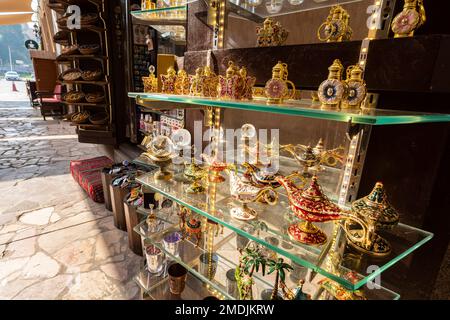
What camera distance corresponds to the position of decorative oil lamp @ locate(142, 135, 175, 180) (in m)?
1.33

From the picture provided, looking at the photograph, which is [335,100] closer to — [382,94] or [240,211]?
[382,94]

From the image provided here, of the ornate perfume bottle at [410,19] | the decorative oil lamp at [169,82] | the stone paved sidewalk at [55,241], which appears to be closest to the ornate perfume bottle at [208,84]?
the decorative oil lamp at [169,82]

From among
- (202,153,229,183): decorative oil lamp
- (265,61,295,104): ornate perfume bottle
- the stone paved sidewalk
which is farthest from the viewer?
the stone paved sidewalk

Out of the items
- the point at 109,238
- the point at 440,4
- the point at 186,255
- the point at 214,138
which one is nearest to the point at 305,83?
the point at 440,4

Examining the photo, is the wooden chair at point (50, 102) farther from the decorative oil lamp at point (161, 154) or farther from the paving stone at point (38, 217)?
the decorative oil lamp at point (161, 154)

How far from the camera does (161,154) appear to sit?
1.34 meters

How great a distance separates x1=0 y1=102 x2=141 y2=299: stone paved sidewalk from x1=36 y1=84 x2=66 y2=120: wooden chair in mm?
3835

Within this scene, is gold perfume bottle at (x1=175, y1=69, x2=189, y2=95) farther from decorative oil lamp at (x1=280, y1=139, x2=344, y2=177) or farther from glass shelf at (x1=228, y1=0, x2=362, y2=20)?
decorative oil lamp at (x1=280, y1=139, x2=344, y2=177)

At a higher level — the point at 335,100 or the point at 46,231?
the point at 335,100

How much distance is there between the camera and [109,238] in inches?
85.8

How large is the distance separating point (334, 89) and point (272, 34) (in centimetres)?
53

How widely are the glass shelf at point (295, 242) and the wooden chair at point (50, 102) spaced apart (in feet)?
25.2

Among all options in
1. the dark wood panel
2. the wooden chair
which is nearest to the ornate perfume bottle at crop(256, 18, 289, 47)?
the dark wood panel

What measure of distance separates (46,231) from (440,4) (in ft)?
10.2
